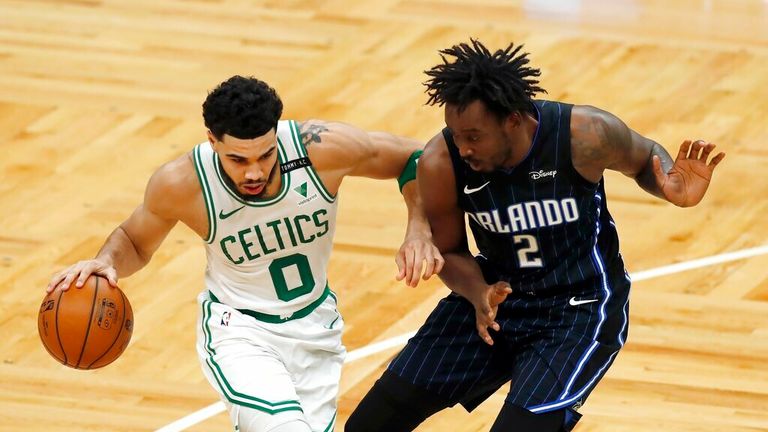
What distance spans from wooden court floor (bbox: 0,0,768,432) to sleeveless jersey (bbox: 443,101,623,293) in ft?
5.86

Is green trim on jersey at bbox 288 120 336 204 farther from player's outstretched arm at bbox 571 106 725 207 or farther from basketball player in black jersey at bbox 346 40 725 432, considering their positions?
player's outstretched arm at bbox 571 106 725 207

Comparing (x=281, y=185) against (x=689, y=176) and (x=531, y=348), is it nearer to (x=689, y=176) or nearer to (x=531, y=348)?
(x=531, y=348)

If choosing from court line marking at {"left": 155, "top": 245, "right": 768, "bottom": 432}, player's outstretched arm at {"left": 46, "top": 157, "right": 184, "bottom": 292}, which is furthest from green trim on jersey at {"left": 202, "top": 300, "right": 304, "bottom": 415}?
court line marking at {"left": 155, "top": 245, "right": 768, "bottom": 432}

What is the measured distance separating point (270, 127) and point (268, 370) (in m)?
0.93

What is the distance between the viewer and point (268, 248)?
6.14m

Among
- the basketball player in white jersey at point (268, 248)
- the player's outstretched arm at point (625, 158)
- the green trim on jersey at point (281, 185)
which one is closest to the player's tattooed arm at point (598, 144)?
the player's outstretched arm at point (625, 158)

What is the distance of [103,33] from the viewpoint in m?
12.9

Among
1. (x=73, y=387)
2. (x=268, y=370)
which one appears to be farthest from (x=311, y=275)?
(x=73, y=387)

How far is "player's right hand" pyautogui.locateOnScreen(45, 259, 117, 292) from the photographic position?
594 centimetres

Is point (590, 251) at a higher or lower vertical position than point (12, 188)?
higher

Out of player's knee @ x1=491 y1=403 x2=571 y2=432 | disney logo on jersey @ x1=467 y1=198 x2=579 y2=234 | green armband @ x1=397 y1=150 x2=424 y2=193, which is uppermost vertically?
disney logo on jersey @ x1=467 y1=198 x2=579 y2=234

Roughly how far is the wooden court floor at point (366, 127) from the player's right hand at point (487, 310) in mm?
1753

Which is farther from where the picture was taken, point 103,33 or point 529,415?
point 103,33

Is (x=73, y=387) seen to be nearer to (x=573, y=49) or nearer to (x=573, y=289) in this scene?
(x=573, y=289)
